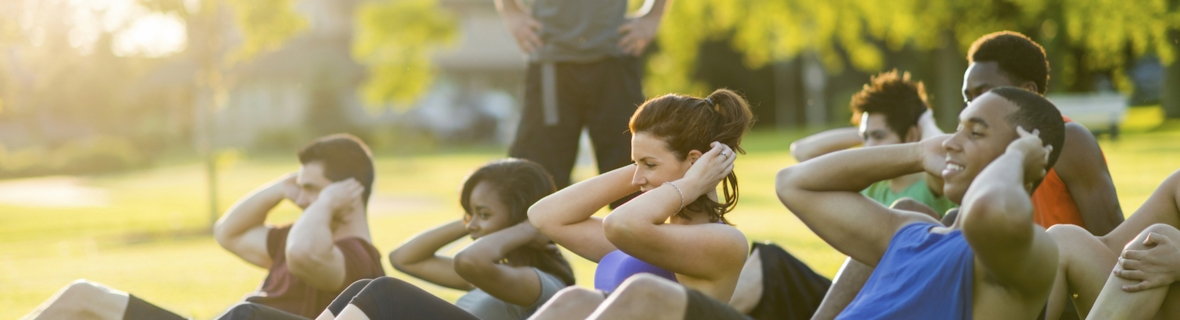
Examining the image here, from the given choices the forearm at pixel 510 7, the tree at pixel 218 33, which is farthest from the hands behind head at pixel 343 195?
the tree at pixel 218 33

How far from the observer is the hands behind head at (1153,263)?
123 inches

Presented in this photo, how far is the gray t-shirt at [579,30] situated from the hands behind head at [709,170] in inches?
86.2

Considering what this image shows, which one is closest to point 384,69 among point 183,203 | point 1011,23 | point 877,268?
point 183,203

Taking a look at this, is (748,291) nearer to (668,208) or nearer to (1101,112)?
(668,208)

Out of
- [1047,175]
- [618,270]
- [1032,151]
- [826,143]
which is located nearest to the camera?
[1032,151]

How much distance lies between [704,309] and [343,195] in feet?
7.64

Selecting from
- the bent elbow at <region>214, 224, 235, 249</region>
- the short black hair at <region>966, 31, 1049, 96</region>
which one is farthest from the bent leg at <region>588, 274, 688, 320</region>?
the bent elbow at <region>214, 224, 235, 249</region>

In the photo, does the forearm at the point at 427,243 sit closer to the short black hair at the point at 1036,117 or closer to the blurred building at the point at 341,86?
the short black hair at the point at 1036,117

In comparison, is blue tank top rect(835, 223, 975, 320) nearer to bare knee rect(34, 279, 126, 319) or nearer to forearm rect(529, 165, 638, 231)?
forearm rect(529, 165, 638, 231)

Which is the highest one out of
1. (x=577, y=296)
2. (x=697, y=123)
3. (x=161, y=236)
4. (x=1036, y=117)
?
(x=1036, y=117)

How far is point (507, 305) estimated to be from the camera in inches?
170

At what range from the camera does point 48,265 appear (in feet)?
34.3

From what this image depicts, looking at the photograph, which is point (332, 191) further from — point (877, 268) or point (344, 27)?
point (344, 27)

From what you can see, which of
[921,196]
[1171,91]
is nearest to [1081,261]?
[921,196]
